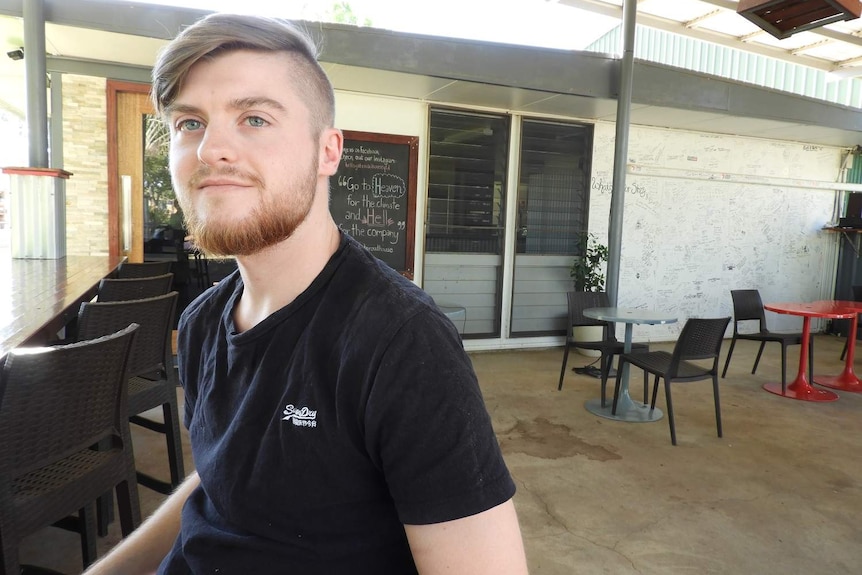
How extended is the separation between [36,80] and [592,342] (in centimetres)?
468

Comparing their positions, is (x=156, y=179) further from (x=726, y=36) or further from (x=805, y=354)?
(x=726, y=36)

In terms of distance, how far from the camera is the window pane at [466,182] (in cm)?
590

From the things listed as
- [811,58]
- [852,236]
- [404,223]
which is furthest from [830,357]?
[404,223]

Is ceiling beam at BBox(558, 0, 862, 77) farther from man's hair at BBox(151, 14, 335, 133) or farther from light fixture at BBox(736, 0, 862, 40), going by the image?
man's hair at BBox(151, 14, 335, 133)

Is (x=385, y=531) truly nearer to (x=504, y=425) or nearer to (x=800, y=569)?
(x=800, y=569)

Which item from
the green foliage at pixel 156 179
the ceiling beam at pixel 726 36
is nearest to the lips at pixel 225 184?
the green foliage at pixel 156 179

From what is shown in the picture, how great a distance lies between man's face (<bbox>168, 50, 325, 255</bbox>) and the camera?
0.90m

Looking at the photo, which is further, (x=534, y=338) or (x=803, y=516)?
(x=534, y=338)

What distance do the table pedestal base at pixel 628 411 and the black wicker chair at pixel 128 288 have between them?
311 cm

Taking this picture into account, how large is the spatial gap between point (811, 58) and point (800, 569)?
7.32 m

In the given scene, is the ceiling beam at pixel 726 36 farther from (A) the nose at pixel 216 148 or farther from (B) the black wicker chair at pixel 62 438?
(A) the nose at pixel 216 148

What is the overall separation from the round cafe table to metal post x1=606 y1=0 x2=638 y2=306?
1.09m

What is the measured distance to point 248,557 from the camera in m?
0.88

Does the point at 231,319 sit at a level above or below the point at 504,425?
above
